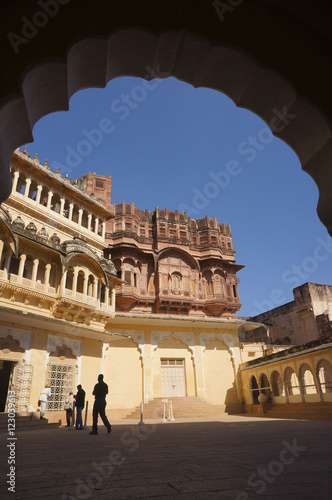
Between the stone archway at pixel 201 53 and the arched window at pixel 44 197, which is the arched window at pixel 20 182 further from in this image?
the stone archway at pixel 201 53

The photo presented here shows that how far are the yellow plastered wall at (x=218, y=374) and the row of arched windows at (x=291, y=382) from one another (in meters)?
1.52

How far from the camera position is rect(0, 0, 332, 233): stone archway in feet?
8.37

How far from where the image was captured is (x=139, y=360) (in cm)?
2006

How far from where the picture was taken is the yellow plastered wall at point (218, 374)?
68.9 ft

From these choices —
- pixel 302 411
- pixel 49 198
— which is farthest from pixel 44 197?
pixel 302 411

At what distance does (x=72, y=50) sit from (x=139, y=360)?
19330 millimetres

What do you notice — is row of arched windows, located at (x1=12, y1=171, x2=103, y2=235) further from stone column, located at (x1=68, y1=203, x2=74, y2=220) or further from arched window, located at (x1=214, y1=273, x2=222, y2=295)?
arched window, located at (x1=214, y1=273, x2=222, y2=295)

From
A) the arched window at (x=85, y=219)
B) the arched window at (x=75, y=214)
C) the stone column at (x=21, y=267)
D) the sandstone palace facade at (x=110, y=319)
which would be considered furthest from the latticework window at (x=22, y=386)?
the arched window at (x=85, y=219)

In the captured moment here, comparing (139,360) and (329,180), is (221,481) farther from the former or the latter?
(139,360)

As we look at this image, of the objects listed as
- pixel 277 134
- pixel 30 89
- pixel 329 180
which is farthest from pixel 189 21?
pixel 329 180

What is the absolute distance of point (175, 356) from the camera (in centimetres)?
2108

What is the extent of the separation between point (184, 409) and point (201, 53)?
61.0 ft

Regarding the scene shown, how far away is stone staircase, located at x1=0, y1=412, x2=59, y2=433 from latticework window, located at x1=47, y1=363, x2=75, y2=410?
2053 mm

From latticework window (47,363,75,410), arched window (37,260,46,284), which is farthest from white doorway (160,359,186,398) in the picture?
arched window (37,260,46,284)
